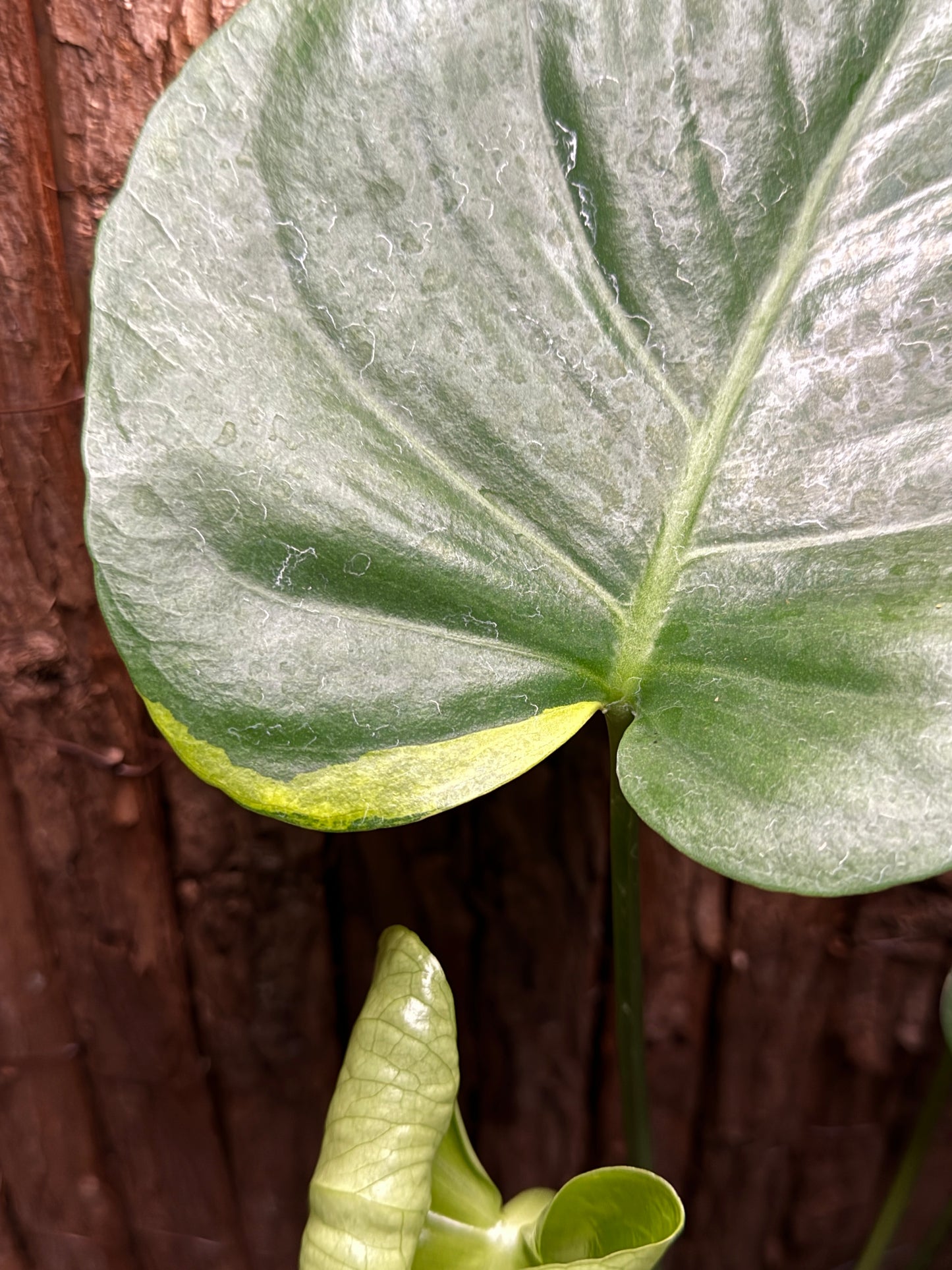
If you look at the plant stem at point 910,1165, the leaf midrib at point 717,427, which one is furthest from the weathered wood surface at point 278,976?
the leaf midrib at point 717,427

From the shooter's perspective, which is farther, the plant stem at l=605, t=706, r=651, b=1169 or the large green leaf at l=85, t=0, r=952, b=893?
the plant stem at l=605, t=706, r=651, b=1169

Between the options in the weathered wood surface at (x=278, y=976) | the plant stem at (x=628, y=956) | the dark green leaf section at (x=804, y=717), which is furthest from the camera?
the weathered wood surface at (x=278, y=976)

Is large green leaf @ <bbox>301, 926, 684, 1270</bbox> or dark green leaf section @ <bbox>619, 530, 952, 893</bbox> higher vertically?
dark green leaf section @ <bbox>619, 530, 952, 893</bbox>

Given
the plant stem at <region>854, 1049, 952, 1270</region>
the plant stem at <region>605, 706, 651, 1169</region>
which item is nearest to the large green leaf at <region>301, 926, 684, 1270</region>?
the plant stem at <region>605, 706, 651, 1169</region>

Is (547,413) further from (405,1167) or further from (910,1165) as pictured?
(910,1165)

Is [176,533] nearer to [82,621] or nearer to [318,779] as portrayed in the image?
[318,779]

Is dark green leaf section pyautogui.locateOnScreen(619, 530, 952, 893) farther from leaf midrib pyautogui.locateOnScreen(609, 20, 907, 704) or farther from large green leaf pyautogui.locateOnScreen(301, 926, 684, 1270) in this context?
large green leaf pyautogui.locateOnScreen(301, 926, 684, 1270)

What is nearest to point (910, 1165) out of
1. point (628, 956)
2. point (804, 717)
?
point (628, 956)

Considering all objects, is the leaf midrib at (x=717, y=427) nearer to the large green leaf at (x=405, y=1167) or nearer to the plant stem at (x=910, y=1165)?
the large green leaf at (x=405, y=1167)
